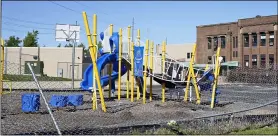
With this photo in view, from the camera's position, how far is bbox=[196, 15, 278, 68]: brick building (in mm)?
58406

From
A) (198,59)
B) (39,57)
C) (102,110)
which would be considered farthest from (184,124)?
(198,59)

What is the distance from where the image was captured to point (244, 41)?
62000mm

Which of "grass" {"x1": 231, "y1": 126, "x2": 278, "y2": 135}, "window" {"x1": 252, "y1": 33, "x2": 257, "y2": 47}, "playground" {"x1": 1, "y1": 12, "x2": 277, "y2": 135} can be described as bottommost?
"grass" {"x1": 231, "y1": 126, "x2": 278, "y2": 135}

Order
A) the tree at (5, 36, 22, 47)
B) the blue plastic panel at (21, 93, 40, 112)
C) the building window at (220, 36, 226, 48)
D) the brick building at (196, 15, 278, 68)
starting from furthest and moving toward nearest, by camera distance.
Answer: the tree at (5, 36, 22, 47) < the building window at (220, 36, 226, 48) < the brick building at (196, 15, 278, 68) < the blue plastic panel at (21, 93, 40, 112)

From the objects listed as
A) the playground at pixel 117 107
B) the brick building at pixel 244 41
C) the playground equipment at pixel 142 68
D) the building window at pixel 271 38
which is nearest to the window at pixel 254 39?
the brick building at pixel 244 41

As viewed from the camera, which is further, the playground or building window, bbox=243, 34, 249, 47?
building window, bbox=243, 34, 249, 47

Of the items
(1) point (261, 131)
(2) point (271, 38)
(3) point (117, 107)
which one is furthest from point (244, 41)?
(1) point (261, 131)

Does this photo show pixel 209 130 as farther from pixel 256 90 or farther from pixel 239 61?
pixel 239 61

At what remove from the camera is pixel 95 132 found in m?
8.49

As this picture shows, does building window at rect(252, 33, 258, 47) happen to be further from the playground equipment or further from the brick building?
the playground equipment

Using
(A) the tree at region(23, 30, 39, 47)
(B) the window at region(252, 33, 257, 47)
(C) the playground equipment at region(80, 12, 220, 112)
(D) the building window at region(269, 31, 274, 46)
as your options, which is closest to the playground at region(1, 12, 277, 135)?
(C) the playground equipment at region(80, 12, 220, 112)

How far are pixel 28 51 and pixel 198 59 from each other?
28886 mm

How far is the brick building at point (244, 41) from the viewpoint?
58406 mm

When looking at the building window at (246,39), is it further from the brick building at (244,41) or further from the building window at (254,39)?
the building window at (254,39)
